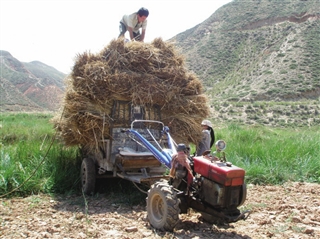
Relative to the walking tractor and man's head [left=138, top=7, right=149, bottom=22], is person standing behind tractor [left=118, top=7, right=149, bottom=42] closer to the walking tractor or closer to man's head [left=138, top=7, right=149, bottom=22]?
man's head [left=138, top=7, right=149, bottom=22]

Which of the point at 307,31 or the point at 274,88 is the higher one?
the point at 307,31

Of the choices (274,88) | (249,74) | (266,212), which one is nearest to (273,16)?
(249,74)

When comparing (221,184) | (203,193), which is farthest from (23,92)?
(221,184)

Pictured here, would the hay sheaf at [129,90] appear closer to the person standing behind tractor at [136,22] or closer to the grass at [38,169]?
the grass at [38,169]

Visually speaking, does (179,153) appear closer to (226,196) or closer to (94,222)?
(226,196)

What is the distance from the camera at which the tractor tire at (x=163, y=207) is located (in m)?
3.82

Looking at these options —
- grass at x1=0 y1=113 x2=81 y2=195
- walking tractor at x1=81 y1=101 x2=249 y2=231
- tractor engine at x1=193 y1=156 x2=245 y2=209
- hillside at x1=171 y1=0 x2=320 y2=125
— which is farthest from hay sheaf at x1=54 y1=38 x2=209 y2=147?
hillside at x1=171 y1=0 x2=320 y2=125

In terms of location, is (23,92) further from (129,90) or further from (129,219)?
(129,219)

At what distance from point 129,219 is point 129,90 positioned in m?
2.31

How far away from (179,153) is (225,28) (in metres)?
52.0

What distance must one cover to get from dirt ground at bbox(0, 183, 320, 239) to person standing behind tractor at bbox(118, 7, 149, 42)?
3713mm

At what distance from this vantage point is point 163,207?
4012 millimetres

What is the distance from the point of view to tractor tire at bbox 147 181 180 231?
3.82 metres

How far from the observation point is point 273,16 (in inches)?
2009
